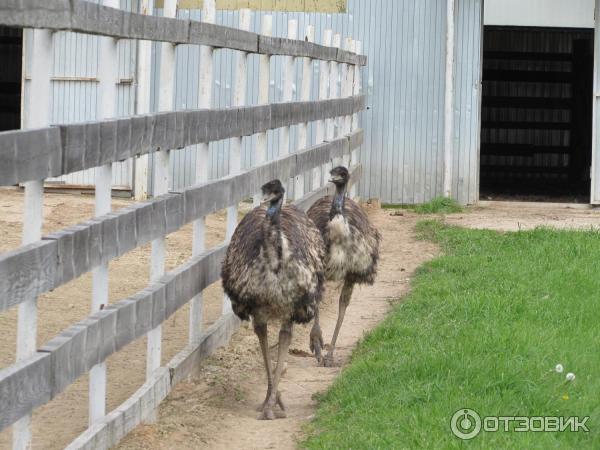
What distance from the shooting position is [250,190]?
844cm

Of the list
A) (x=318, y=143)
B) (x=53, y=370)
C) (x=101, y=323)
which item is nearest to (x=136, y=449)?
(x=101, y=323)

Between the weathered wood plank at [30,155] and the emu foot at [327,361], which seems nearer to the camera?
the weathered wood plank at [30,155]

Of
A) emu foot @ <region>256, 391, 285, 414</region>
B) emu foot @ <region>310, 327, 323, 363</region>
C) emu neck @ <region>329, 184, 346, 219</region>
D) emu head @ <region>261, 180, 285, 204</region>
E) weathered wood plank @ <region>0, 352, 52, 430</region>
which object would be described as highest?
emu head @ <region>261, 180, 285, 204</region>

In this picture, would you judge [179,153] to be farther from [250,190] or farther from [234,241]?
[234,241]

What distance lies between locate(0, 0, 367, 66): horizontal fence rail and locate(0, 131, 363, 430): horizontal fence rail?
78 centimetres

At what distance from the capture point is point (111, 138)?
5391 millimetres

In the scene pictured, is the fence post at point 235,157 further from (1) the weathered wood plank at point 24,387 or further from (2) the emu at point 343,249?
(1) the weathered wood plank at point 24,387

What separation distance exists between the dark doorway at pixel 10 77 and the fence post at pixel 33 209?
641 inches

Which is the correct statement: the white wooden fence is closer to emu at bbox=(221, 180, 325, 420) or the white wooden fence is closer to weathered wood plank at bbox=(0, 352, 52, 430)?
weathered wood plank at bbox=(0, 352, 52, 430)

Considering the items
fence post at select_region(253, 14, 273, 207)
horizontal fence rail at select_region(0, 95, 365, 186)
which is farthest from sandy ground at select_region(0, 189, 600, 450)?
horizontal fence rail at select_region(0, 95, 365, 186)

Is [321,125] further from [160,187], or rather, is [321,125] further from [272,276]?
[160,187]

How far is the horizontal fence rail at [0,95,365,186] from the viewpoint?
14.2 ft

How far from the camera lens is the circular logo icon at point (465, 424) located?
18.9 feet

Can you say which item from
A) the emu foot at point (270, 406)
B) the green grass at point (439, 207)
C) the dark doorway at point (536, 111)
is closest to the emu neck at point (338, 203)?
the emu foot at point (270, 406)
